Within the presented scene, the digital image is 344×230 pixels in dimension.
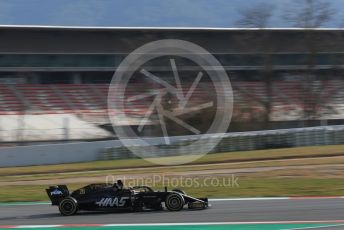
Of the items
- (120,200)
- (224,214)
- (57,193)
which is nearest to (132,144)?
(57,193)

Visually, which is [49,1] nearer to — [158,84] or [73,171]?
[158,84]

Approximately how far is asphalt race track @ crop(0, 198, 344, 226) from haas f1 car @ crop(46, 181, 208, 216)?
16 cm

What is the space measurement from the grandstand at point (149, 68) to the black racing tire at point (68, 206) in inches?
956

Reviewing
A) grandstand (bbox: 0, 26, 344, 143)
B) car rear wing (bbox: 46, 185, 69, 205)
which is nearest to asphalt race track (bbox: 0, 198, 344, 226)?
car rear wing (bbox: 46, 185, 69, 205)

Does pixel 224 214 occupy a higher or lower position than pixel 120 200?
lower

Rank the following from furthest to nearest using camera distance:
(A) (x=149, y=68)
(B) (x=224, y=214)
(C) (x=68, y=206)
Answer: (A) (x=149, y=68) → (C) (x=68, y=206) → (B) (x=224, y=214)

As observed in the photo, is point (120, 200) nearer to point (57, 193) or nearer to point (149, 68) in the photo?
point (57, 193)

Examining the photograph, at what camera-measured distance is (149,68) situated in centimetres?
4178

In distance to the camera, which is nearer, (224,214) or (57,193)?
(224,214)

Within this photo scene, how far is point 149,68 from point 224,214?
1247 inches

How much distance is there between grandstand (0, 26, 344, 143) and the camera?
128 feet

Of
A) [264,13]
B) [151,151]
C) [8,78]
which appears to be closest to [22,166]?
[151,151]

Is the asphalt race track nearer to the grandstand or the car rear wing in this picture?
the car rear wing

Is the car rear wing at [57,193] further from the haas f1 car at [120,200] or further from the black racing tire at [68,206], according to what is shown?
the black racing tire at [68,206]
